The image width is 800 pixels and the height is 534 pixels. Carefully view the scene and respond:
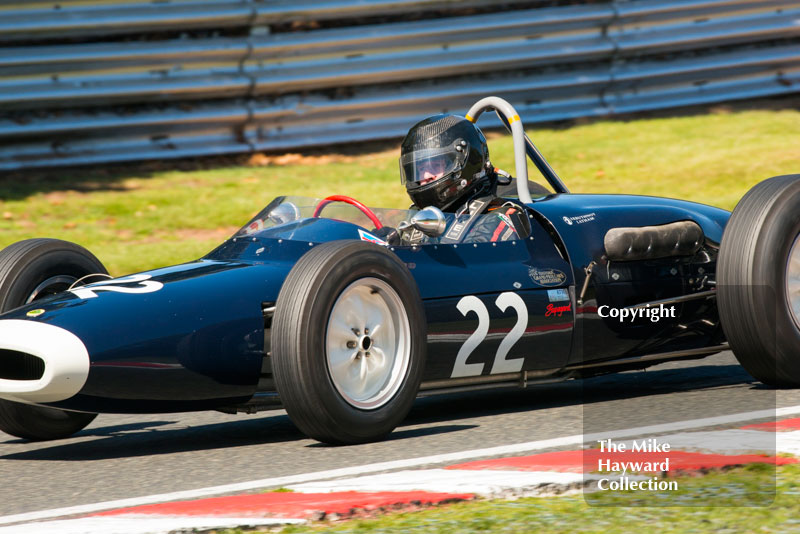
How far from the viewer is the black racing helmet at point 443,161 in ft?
20.3

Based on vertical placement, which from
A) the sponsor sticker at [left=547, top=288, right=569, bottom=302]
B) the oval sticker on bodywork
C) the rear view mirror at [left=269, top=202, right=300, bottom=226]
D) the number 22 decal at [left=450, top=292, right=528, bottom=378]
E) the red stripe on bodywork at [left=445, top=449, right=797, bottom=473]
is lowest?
the red stripe on bodywork at [left=445, top=449, right=797, bottom=473]

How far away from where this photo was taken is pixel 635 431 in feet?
15.7

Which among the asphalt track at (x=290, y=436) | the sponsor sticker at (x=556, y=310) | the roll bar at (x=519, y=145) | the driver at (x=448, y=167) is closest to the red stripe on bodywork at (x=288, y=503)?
the asphalt track at (x=290, y=436)

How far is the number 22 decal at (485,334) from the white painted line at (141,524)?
1.87m

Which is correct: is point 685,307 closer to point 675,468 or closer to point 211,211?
point 675,468

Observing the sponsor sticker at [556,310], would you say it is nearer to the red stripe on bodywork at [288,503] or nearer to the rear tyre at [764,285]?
the rear tyre at [764,285]

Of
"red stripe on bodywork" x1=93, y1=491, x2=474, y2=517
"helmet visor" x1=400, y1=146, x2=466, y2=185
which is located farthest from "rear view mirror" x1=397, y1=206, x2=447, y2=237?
"red stripe on bodywork" x1=93, y1=491, x2=474, y2=517

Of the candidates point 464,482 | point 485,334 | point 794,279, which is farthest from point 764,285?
point 464,482

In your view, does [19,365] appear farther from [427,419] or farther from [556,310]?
Result: [556,310]

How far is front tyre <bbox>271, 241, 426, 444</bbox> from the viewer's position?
468 centimetres

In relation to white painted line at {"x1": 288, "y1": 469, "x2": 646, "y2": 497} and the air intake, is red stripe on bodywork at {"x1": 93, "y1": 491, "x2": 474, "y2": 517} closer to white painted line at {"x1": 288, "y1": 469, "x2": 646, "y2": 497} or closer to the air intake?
white painted line at {"x1": 288, "y1": 469, "x2": 646, "y2": 497}

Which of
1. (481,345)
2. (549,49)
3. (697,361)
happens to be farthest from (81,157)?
(481,345)

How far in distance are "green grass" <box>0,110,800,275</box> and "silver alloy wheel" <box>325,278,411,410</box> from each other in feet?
17.9

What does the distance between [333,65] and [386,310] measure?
8873 millimetres
